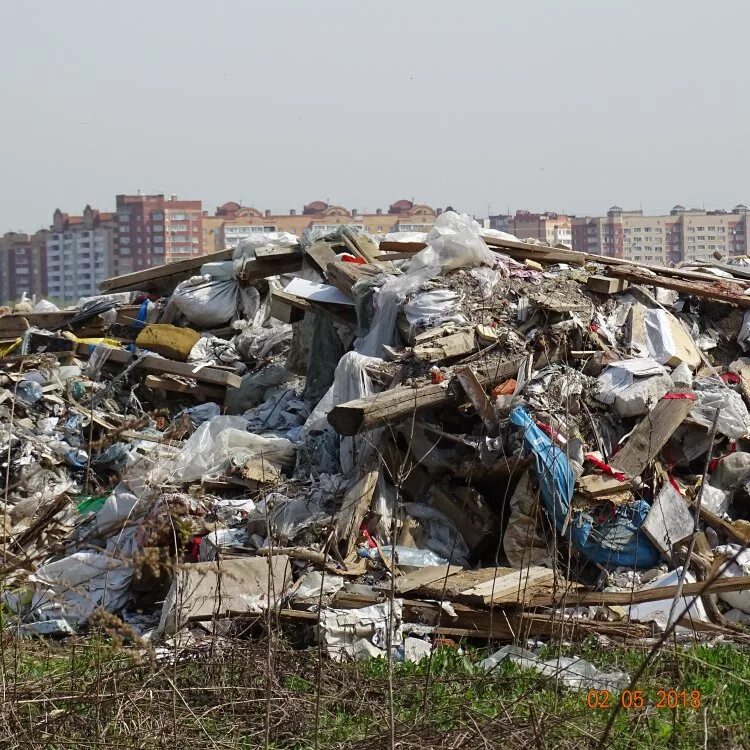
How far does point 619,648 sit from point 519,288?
Result: 4.39 meters

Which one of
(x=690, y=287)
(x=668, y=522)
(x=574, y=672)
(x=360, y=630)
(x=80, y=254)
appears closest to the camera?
(x=574, y=672)

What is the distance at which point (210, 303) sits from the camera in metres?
12.0

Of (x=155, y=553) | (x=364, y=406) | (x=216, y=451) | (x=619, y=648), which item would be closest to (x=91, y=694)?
(x=155, y=553)

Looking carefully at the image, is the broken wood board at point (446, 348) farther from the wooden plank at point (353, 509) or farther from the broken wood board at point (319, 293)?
the broken wood board at point (319, 293)

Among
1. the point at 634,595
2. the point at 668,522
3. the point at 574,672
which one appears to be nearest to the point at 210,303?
the point at 668,522

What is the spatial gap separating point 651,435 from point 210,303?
6073mm

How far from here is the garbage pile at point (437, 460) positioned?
6102 millimetres

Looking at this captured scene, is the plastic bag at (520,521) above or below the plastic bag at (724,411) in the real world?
below

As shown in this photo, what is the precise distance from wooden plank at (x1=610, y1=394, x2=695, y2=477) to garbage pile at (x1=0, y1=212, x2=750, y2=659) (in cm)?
2

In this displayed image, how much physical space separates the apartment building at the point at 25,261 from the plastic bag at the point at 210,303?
70862 millimetres

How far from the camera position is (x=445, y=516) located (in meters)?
7.50
